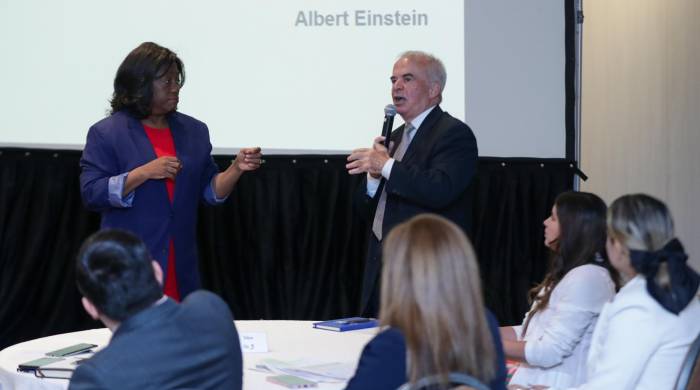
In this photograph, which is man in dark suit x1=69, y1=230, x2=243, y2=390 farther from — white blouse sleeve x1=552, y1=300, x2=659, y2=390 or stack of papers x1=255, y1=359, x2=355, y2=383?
white blouse sleeve x1=552, y1=300, x2=659, y2=390

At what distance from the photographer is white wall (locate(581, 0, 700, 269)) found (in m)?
5.05

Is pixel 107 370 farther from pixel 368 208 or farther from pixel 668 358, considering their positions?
pixel 368 208

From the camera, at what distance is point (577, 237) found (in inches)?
112

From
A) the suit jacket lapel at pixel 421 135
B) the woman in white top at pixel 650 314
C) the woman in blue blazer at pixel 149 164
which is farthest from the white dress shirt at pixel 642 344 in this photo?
the woman in blue blazer at pixel 149 164

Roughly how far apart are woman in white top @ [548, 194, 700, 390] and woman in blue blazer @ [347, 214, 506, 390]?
522mm

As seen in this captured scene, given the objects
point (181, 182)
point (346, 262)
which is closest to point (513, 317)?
point (346, 262)

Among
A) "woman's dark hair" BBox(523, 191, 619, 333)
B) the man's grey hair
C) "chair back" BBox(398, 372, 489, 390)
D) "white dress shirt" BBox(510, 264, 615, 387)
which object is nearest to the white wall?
the man's grey hair

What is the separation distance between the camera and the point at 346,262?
519cm

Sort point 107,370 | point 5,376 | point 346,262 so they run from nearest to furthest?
point 107,370, point 5,376, point 346,262

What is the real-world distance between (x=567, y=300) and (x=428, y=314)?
113 centimetres

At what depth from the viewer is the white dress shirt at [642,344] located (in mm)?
2184

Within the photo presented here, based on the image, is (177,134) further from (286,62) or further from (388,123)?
(286,62)

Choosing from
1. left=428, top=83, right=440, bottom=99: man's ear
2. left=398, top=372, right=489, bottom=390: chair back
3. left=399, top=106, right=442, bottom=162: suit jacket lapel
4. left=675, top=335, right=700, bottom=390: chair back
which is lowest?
left=675, top=335, right=700, bottom=390: chair back

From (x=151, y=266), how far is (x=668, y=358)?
1169 millimetres
